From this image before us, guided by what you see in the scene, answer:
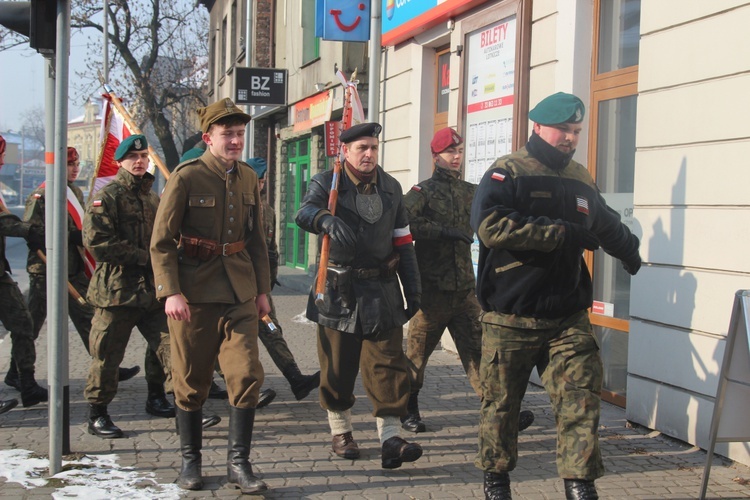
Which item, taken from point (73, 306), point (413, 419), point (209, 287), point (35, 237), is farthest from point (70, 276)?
point (413, 419)

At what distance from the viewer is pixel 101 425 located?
19.4 ft

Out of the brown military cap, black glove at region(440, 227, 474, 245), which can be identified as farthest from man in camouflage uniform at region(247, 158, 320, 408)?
the brown military cap

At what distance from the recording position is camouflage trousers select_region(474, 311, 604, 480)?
163 inches

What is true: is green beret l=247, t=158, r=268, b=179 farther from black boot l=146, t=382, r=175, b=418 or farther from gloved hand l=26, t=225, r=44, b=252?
black boot l=146, t=382, r=175, b=418

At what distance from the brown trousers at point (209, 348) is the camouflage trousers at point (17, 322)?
2255 millimetres

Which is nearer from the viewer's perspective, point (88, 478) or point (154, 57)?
point (88, 478)

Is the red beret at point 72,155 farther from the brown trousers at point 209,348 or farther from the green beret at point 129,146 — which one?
the brown trousers at point 209,348

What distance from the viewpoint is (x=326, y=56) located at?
655 inches

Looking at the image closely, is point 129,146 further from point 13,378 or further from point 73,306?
point 13,378

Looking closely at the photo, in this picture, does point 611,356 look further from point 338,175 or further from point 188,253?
point 188,253

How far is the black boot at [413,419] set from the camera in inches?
243

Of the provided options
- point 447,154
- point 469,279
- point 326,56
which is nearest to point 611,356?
point 469,279

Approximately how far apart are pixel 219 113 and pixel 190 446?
1763 mm

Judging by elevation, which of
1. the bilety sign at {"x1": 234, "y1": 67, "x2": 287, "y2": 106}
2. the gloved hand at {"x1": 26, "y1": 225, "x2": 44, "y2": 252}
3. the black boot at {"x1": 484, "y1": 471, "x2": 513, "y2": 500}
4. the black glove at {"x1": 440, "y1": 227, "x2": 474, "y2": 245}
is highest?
the bilety sign at {"x1": 234, "y1": 67, "x2": 287, "y2": 106}
